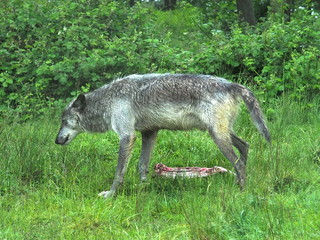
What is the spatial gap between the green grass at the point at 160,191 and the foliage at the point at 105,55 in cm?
146

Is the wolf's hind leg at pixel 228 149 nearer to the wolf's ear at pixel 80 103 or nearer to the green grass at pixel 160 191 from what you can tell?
the green grass at pixel 160 191

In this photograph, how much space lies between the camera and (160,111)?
6.98 metres

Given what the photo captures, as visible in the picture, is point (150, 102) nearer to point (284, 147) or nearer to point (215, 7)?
point (284, 147)

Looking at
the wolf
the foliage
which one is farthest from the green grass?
the foliage

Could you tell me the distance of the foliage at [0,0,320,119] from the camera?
10.2 meters

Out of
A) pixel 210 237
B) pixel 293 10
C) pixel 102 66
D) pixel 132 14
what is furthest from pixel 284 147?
pixel 293 10

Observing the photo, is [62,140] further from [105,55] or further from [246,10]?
[246,10]

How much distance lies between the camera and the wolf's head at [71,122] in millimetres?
7578

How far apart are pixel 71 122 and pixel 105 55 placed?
3859mm

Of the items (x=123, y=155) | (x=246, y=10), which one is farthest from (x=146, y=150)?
(x=246, y=10)

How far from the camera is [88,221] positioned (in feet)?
18.5

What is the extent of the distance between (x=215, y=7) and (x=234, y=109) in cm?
1034

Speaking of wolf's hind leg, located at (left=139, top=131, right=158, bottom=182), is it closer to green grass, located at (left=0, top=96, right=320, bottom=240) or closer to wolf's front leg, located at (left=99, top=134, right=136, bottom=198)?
green grass, located at (left=0, top=96, right=320, bottom=240)

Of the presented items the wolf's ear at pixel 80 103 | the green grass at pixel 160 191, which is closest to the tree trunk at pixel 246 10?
the green grass at pixel 160 191
